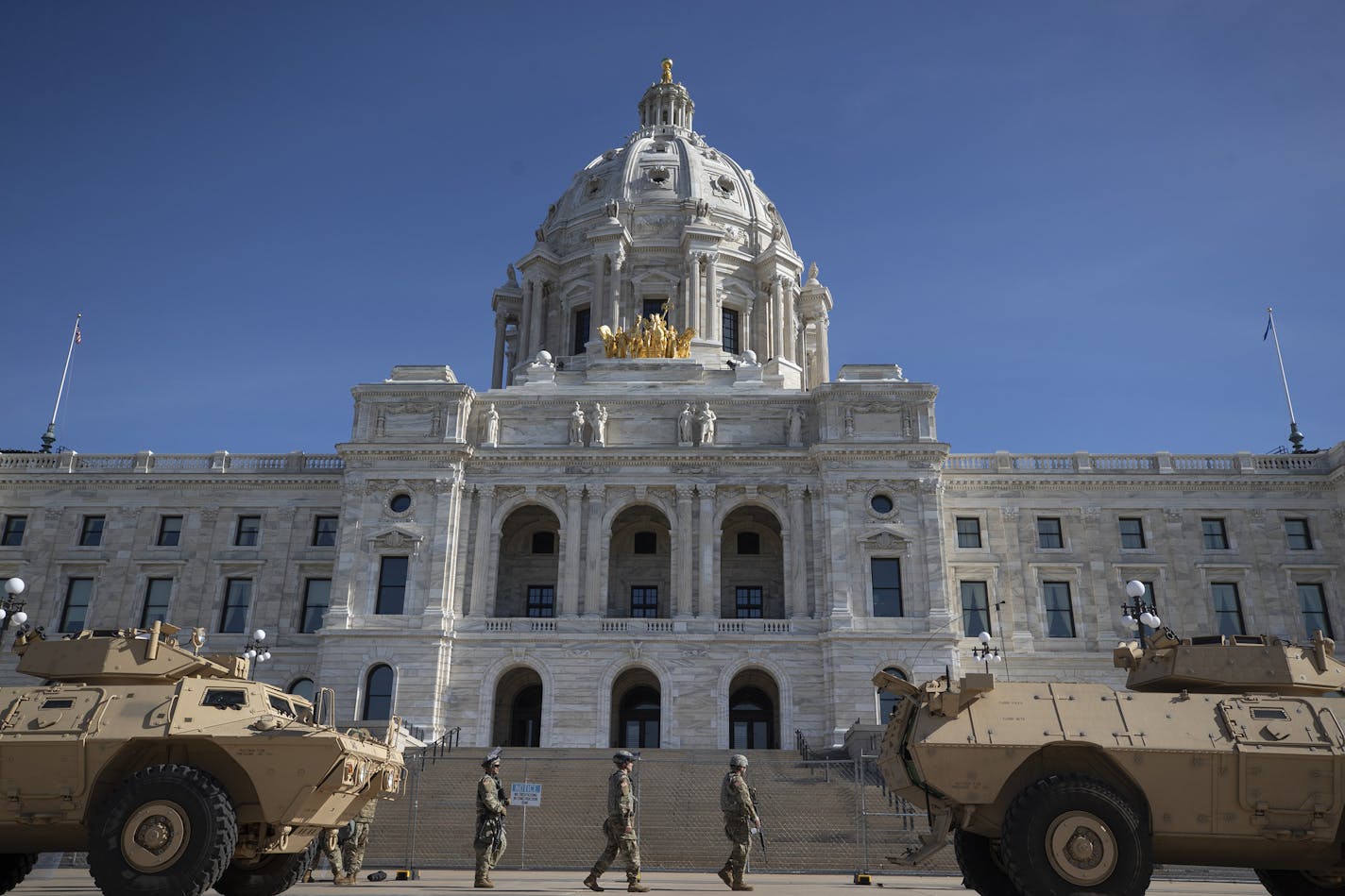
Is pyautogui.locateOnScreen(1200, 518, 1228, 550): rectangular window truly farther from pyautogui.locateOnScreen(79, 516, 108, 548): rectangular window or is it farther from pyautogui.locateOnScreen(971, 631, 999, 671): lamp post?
pyautogui.locateOnScreen(79, 516, 108, 548): rectangular window

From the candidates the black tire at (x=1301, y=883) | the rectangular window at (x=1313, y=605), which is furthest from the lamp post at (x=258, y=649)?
the rectangular window at (x=1313, y=605)

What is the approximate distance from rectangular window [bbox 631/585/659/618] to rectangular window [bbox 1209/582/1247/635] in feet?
72.2

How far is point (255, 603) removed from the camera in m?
45.6

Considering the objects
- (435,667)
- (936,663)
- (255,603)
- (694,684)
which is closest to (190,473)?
(255,603)

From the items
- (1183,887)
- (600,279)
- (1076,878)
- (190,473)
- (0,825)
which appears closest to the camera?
(1076,878)

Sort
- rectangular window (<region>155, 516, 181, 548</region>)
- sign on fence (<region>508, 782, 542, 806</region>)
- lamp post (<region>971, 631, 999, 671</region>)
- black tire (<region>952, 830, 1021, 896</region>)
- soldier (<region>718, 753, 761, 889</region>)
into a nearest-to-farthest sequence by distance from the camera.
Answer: black tire (<region>952, 830, 1021, 896</region>) < soldier (<region>718, 753, 761, 889</region>) < sign on fence (<region>508, 782, 542, 806</region>) < lamp post (<region>971, 631, 999, 671</region>) < rectangular window (<region>155, 516, 181, 548</region>)

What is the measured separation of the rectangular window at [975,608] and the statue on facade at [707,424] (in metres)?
11.7

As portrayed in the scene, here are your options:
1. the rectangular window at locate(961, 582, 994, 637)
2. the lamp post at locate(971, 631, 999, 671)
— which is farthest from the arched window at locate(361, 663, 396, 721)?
the rectangular window at locate(961, 582, 994, 637)

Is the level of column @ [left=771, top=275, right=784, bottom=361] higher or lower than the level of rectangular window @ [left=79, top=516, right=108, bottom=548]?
higher

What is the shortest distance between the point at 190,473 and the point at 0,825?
117ft

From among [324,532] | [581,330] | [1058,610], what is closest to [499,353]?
[581,330]

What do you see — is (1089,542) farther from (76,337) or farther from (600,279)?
(76,337)

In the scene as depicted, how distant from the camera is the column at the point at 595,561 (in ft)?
136

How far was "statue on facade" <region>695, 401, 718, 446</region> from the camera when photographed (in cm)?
4366
